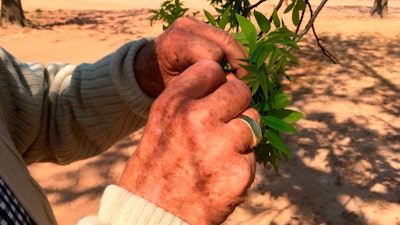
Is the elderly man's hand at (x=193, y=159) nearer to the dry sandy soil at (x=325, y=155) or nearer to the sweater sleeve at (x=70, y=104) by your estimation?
the sweater sleeve at (x=70, y=104)

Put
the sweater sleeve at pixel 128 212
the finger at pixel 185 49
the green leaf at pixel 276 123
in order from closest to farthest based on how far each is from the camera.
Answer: the sweater sleeve at pixel 128 212 → the green leaf at pixel 276 123 → the finger at pixel 185 49

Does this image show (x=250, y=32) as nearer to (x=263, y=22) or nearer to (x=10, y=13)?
(x=263, y=22)

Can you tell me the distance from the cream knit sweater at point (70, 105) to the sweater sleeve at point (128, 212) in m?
0.67

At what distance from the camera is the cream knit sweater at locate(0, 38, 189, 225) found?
5.84 ft

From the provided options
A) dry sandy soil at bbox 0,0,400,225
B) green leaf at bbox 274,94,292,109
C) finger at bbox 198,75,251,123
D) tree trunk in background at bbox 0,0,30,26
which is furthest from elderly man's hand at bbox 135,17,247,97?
tree trunk in background at bbox 0,0,30,26

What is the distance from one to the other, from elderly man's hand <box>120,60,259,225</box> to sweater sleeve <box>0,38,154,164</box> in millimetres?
696

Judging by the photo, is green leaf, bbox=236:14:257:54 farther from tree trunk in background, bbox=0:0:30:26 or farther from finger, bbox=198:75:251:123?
→ tree trunk in background, bbox=0:0:30:26

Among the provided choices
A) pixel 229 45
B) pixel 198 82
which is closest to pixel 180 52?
pixel 229 45

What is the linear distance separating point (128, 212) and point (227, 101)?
0.38 meters

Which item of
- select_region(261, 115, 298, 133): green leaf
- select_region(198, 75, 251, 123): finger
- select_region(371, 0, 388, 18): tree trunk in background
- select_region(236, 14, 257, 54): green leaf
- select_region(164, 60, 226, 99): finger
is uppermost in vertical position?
select_region(236, 14, 257, 54): green leaf

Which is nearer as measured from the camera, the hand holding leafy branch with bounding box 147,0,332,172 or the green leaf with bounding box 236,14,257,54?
the hand holding leafy branch with bounding box 147,0,332,172

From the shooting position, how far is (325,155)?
206 inches

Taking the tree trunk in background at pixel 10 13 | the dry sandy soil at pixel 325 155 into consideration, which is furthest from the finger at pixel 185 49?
the tree trunk in background at pixel 10 13

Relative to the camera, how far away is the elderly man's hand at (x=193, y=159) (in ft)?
3.65
